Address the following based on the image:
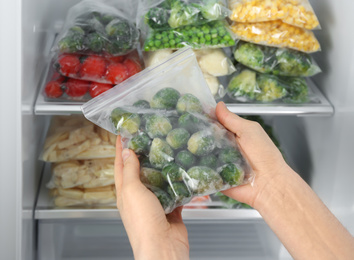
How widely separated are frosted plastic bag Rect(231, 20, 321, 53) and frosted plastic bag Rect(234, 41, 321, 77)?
0.03 meters

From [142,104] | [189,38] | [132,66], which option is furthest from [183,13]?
[142,104]

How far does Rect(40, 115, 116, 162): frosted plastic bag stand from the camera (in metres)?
1.53

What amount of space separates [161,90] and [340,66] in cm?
65

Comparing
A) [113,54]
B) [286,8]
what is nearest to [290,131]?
[286,8]

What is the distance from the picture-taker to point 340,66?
4.84ft

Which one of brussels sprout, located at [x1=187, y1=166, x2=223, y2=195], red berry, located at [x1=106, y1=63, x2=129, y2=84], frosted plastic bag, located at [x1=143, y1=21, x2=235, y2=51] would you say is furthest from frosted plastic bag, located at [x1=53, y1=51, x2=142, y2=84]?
brussels sprout, located at [x1=187, y1=166, x2=223, y2=195]

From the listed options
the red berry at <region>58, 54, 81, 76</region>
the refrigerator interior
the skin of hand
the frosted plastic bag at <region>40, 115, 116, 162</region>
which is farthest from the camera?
the frosted plastic bag at <region>40, 115, 116, 162</region>

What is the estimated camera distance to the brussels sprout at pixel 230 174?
1.03 meters

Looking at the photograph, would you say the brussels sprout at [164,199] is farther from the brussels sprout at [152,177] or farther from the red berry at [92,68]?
the red berry at [92,68]

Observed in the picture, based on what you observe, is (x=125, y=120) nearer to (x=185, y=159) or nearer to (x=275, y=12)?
(x=185, y=159)

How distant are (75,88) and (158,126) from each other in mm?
487

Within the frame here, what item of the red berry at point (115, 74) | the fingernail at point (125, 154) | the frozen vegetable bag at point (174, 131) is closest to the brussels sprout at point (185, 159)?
the frozen vegetable bag at point (174, 131)

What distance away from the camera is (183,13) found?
56.6 inches

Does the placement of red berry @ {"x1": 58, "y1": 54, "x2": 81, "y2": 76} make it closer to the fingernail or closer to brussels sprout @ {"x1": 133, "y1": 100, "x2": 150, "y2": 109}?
brussels sprout @ {"x1": 133, "y1": 100, "x2": 150, "y2": 109}
